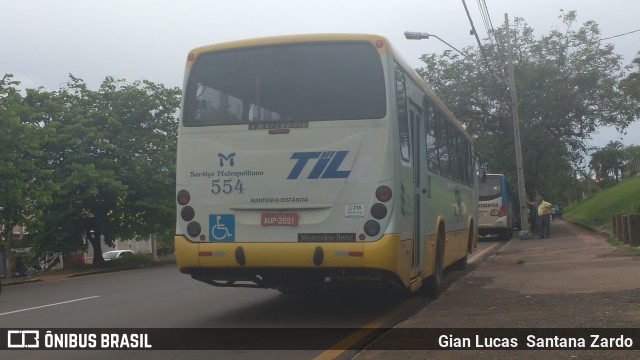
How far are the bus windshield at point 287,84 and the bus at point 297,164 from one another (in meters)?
0.01

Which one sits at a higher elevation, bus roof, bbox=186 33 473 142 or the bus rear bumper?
bus roof, bbox=186 33 473 142

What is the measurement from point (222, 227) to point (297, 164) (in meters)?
1.19

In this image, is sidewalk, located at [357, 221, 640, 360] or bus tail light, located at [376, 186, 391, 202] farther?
bus tail light, located at [376, 186, 391, 202]

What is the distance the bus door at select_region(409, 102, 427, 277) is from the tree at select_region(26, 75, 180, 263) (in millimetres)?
16603

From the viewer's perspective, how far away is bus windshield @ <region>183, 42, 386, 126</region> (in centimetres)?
867

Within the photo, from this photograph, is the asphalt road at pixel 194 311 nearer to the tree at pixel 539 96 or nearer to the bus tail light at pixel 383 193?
the bus tail light at pixel 383 193

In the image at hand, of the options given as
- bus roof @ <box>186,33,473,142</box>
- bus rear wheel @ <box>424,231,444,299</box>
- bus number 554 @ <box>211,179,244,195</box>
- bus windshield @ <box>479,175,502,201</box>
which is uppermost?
bus roof @ <box>186,33,473,142</box>

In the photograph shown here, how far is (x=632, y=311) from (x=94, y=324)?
A: 258 inches

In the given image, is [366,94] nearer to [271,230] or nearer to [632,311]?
[271,230]

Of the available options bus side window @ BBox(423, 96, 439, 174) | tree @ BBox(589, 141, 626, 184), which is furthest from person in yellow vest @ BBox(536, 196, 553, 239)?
tree @ BBox(589, 141, 626, 184)

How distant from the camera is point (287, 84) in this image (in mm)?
8914

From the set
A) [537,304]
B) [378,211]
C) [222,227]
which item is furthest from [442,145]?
[222,227]

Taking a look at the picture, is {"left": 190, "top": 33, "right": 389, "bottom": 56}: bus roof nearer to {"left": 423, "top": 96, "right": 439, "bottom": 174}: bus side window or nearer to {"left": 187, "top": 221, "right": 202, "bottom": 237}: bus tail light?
{"left": 187, "top": 221, "right": 202, "bottom": 237}: bus tail light

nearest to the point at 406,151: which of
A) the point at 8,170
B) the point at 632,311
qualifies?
the point at 632,311
